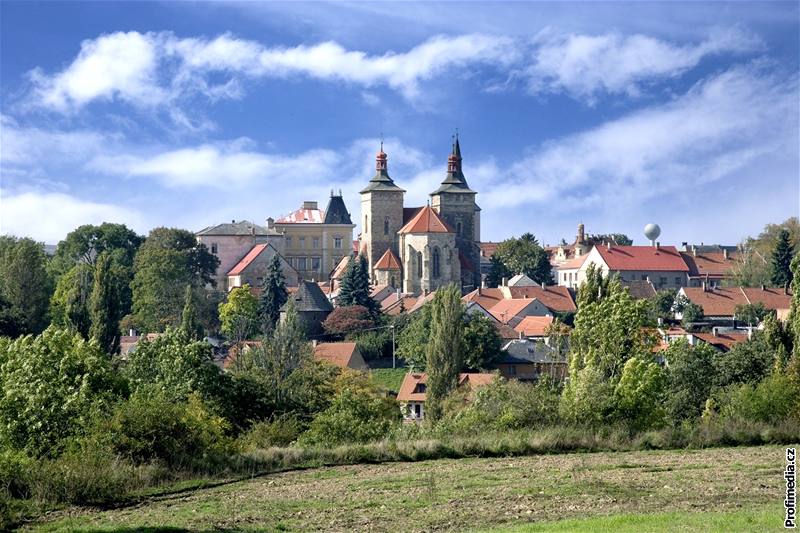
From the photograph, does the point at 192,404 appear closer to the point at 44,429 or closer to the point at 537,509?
the point at 44,429

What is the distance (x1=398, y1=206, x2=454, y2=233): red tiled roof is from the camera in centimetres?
8769

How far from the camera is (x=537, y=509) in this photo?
14.5 meters

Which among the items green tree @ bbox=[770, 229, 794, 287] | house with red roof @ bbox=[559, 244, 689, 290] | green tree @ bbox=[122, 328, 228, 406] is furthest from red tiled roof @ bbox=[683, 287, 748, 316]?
green tree @ bbox=[122, 328, 228, 406]

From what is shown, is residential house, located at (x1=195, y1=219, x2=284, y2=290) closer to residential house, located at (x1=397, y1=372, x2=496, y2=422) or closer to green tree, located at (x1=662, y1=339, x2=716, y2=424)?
residential house, located at (x1=397, y1=372, x2=496, y2=422)

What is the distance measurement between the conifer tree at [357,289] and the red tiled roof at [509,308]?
797 centimetres

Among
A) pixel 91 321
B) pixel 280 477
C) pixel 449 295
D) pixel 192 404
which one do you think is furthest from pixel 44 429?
pixel 91 321

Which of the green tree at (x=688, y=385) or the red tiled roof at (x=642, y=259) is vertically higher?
the red tiled roof at (x=642, y=259)

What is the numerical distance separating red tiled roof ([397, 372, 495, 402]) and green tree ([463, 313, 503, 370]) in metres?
2.43

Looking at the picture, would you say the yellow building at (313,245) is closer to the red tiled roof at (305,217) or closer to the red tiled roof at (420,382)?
the red tiled roof at (305,217)

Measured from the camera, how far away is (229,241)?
93.3 m

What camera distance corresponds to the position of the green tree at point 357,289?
2849 inches

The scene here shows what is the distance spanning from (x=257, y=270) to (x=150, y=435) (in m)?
69.1

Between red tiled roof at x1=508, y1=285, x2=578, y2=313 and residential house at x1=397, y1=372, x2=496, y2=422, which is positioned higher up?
red tiled roof at x1=508, y1=285, x2=578, y2=313

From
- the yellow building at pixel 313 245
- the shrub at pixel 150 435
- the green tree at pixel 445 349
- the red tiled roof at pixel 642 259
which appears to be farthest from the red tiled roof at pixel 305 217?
the shrub at pixel 150 435
